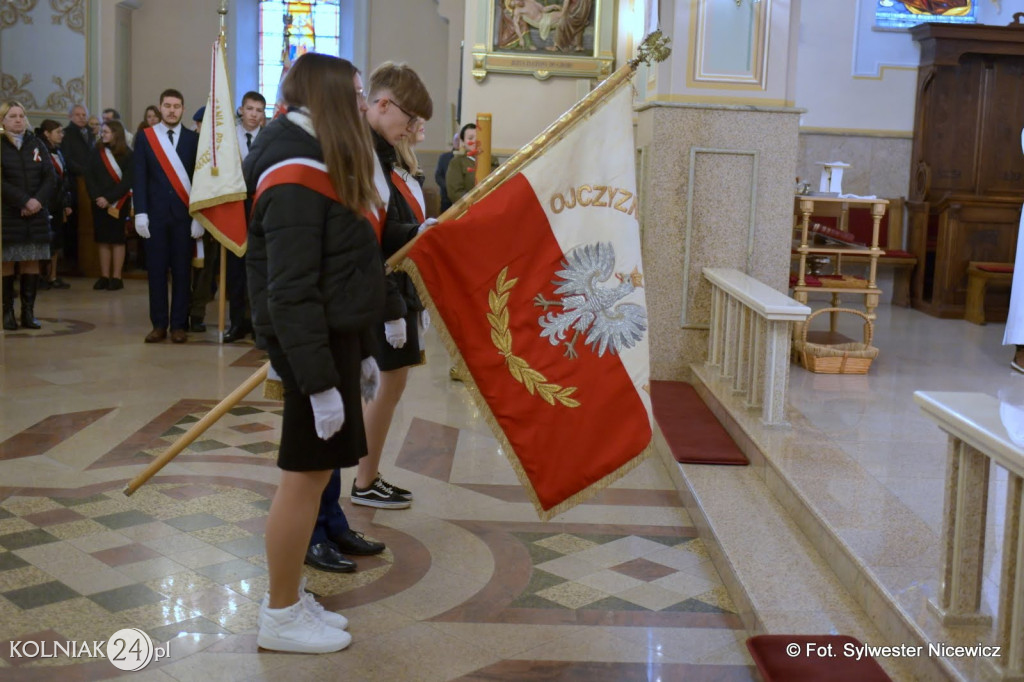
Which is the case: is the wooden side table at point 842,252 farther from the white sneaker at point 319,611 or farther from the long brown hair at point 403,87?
the white sneaker at point 319,611

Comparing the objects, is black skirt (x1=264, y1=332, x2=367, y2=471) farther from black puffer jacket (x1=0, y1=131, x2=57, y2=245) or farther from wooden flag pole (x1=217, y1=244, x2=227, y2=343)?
black puffer jacket (x1=0, y1=131, x2=57, y2=245)

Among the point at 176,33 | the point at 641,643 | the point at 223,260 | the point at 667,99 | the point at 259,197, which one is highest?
the point at 176,33

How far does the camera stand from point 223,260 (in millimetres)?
7977

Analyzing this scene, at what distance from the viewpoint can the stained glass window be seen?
50.1 feet

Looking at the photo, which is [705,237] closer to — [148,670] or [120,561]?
[120,561]

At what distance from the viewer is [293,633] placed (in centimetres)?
293

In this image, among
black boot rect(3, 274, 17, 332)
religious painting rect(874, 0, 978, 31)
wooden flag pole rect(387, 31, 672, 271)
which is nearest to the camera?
wooden flag pole rect(387, 31, 672, 271)

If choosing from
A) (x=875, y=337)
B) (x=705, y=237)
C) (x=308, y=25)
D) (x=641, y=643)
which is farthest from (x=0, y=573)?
(x=308, y=25)

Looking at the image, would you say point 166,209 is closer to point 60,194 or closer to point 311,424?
point 60,194

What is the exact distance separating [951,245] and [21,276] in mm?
7571

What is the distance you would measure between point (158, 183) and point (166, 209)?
0.18 metres

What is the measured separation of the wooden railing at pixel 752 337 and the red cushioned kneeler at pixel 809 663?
1744 millimetres

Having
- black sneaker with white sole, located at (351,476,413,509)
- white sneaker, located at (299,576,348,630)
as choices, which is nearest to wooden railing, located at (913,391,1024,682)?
white sneaker, located at (299,576,348,630)

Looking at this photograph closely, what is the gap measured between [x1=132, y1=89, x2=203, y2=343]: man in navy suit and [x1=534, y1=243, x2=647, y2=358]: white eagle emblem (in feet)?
16.2
